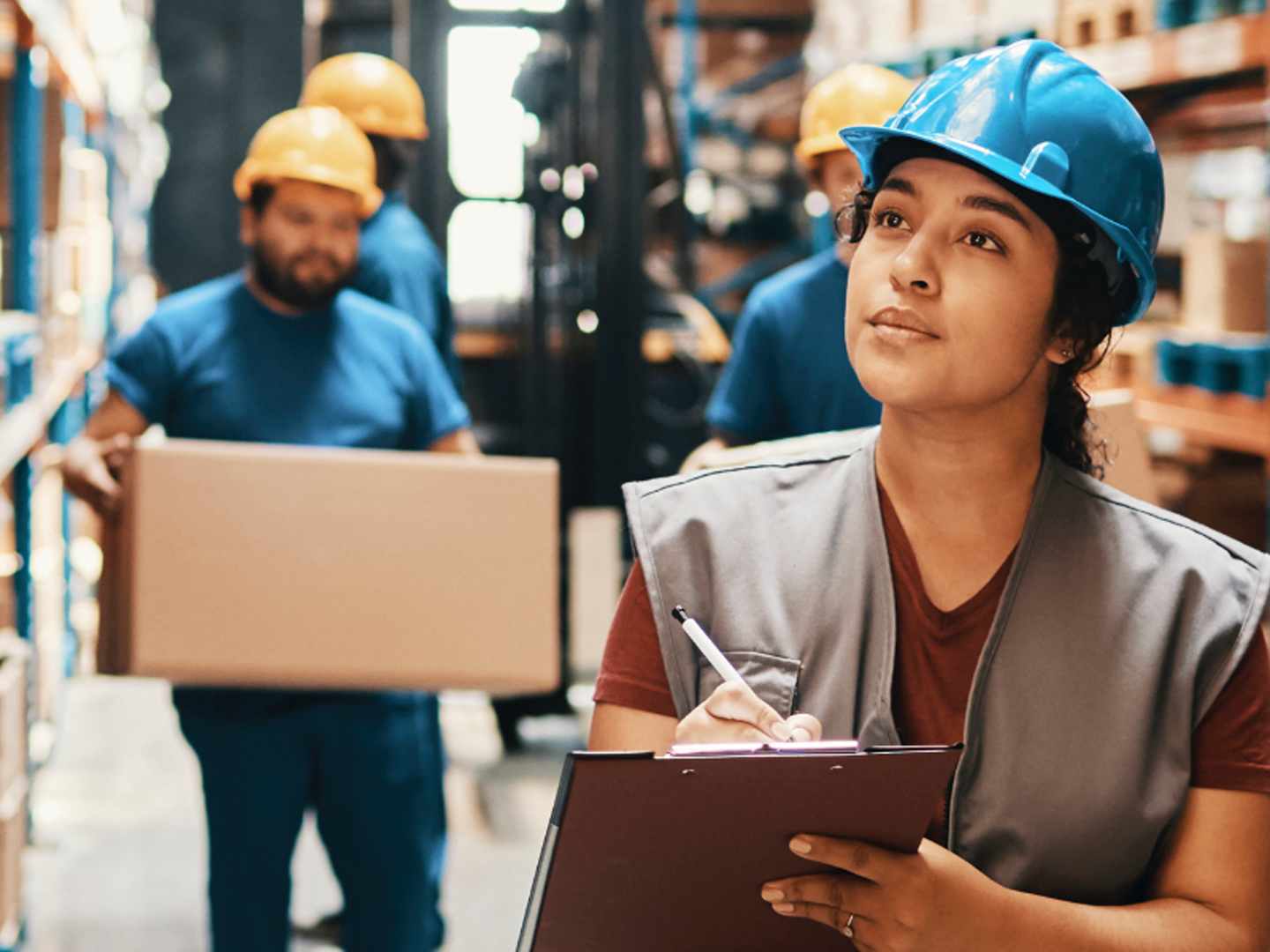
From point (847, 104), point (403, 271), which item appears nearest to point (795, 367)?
point (847, 104)

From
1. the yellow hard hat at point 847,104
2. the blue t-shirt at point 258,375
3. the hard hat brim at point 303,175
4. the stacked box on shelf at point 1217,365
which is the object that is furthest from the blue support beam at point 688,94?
the blue t-shirt at point 258,375

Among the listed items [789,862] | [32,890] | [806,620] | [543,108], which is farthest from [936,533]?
[543,108]

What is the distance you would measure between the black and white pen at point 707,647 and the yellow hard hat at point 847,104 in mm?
2303

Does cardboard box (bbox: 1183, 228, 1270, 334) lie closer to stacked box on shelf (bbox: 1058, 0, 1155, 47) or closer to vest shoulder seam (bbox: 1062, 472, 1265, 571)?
stacked box on shelf (bbox: 1058, 0, 1155, 47)

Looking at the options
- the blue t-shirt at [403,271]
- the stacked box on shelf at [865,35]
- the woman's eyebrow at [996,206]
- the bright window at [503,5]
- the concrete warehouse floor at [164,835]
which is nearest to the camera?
the woman's eyebrow at [996,206]

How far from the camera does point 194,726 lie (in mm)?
2893

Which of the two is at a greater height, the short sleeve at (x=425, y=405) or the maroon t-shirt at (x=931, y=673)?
the short sleeve at (x=425, y=405)

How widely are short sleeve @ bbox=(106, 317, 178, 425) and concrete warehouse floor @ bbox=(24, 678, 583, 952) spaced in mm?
1841

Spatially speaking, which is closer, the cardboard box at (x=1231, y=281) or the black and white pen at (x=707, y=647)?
the black and white pen at (x=707, y=647)

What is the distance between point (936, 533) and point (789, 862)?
1.38 ft

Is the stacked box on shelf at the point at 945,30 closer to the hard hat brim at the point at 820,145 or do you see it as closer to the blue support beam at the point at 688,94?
the hard hat brim at the point at 820,145

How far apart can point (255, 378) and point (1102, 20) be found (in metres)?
3.10

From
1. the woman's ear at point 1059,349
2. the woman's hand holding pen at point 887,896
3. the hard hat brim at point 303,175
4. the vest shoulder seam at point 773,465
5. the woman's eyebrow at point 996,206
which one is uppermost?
the hard hat brim at point 303,175

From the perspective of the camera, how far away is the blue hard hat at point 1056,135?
132 cm
